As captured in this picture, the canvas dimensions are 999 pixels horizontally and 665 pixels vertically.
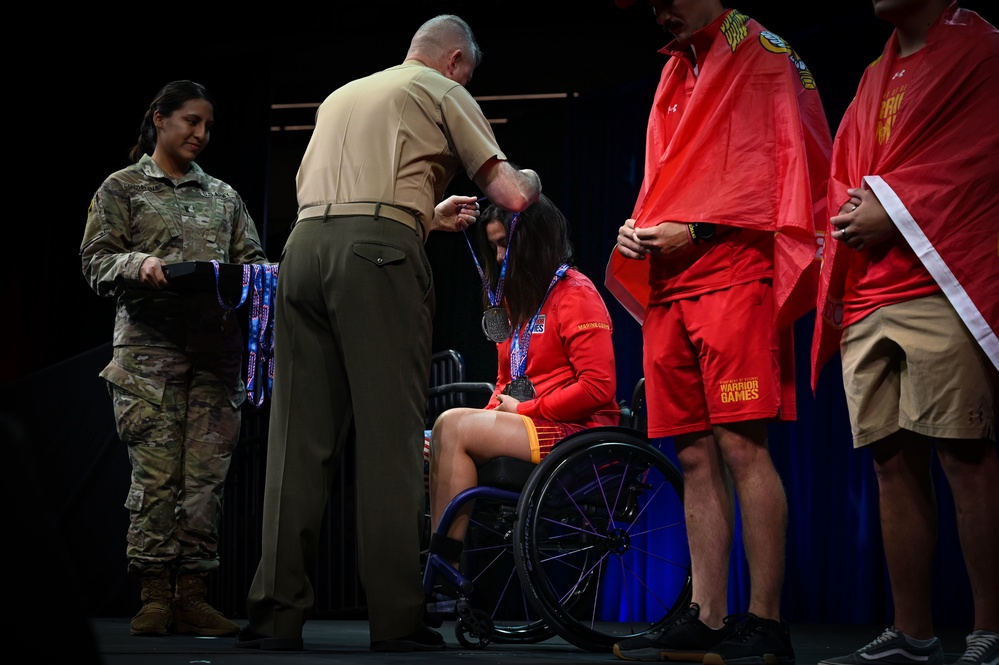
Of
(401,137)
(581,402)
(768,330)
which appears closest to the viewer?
(768,330)

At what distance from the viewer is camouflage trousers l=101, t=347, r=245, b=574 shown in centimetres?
275

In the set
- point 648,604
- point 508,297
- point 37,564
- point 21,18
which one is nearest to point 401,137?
point 508,297

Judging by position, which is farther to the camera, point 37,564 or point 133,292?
point 133,292

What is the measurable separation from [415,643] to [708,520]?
2.11ft

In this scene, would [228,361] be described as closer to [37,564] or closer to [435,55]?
[435,55]

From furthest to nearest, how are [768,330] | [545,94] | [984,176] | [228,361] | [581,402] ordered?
[545,94], [228,361], [581,402], [768,330], [984,176]

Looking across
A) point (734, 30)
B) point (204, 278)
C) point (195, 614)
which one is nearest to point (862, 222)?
point (734, 30)

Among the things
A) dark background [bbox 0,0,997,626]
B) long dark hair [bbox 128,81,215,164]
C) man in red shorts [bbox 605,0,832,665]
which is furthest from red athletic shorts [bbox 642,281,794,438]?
dark background [bbox 0,0,997,626]

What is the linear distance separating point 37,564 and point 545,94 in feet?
19.1

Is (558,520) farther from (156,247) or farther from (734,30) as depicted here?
(156,247)

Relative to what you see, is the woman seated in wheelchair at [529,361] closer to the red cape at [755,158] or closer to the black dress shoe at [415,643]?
the black dress shoe at [415,643]

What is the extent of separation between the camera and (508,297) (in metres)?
2.90

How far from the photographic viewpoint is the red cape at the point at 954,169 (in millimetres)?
1755

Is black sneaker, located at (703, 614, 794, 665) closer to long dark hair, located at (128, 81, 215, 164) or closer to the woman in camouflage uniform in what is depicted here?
the woman in camouflage uniform
